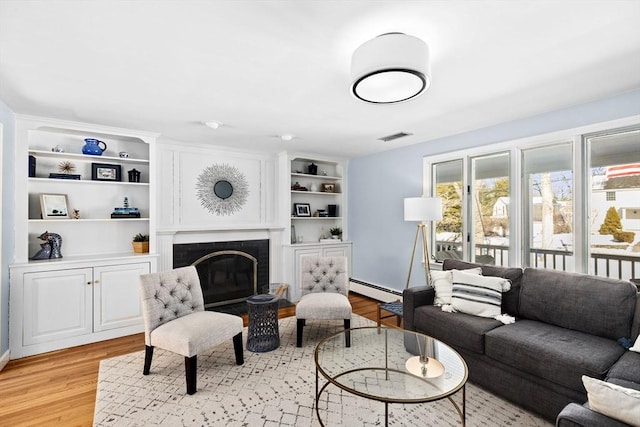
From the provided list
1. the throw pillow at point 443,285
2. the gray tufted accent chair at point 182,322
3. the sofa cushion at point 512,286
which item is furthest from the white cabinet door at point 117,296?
the sofa cushion at point 512,286

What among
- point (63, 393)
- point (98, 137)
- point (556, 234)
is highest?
point (98, 137)

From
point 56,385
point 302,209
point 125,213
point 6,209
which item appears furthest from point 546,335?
point 6,209

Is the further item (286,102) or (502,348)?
(286,102)

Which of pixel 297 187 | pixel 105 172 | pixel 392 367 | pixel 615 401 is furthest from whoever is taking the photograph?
pixel 297 187

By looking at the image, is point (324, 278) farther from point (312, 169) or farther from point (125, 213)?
point (125, 213)

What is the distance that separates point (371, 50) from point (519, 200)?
8.49 ft

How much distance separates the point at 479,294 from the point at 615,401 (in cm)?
152

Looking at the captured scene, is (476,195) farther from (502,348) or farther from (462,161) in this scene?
(502,348)

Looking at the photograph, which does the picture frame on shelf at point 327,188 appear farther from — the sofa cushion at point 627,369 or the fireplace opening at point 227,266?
the sofa cushion at point 627,369

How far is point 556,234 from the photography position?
120 inches

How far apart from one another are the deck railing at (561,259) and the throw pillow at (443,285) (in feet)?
2.24

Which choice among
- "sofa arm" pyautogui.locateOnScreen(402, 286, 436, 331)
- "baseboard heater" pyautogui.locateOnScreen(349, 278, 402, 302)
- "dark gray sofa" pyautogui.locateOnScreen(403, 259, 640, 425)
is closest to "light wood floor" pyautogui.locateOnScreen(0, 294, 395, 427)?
"sofa arm" pyautogui.locateOnScreen(402, 286, 436, 331)

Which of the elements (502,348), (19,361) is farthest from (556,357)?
(19,361)

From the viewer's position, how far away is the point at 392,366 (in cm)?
208
